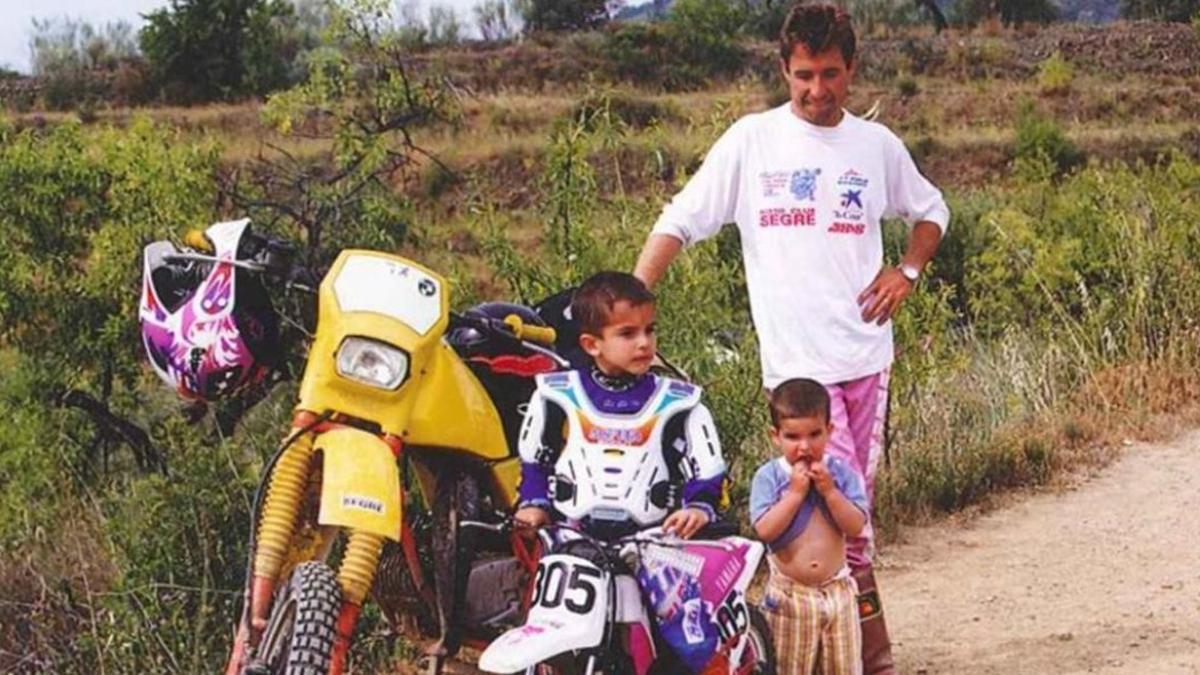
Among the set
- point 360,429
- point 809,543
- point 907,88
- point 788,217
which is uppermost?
point 788,217

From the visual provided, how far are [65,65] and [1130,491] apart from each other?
4382cm

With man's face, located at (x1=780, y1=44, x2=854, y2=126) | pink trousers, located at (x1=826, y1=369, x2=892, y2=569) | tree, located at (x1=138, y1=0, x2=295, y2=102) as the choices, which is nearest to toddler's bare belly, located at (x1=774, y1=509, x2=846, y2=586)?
pink trousers, located at (x1=826, y1=369, x2=892, y2=569)

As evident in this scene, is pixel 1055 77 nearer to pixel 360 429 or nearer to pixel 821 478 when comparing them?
pixel 821 478

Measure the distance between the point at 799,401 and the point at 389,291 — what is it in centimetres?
109

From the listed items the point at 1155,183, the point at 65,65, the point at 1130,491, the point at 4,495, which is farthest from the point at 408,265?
the point at 65,65

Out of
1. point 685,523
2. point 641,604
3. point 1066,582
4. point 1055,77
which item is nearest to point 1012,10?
point 1055,77

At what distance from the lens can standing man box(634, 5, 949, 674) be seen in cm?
471

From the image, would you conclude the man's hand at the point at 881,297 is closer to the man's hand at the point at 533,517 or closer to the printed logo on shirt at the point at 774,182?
the printed logo on shirt at the point at 774,182

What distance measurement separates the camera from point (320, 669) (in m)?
3.84

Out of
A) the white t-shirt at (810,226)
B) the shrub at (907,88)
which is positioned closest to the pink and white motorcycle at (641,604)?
the white t-shirt at (810,226)

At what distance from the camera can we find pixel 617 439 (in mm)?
4176

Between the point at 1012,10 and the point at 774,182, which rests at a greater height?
the point at 774,182

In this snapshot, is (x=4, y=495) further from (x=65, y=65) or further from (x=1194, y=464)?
(x=65, y=65)

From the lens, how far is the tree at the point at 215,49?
39.2 meters
